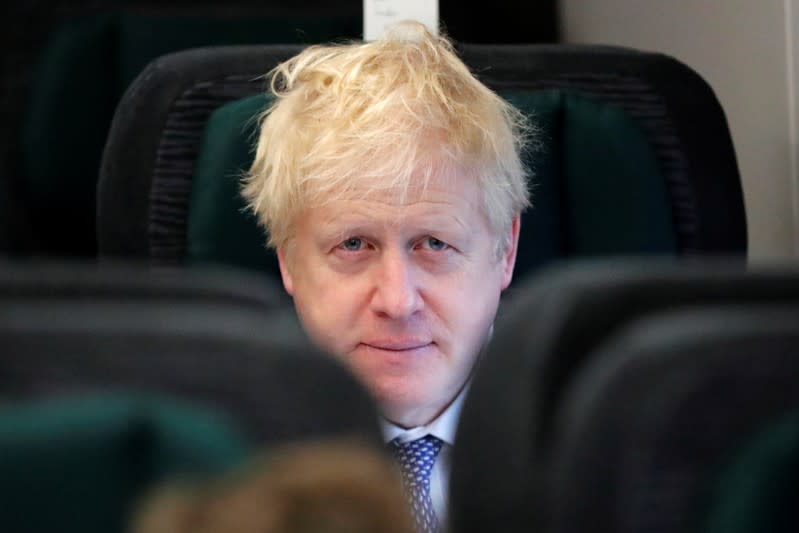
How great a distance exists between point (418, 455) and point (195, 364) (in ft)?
2.47

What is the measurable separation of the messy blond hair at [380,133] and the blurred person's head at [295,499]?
761mm

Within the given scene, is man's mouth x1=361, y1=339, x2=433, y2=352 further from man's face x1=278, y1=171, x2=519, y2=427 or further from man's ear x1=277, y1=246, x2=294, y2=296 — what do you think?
man's ear x1=277, y1=246, x2=294, y2=296

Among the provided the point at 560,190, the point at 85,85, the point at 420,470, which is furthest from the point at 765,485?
the point at 85,85

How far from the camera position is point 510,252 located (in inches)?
60.2

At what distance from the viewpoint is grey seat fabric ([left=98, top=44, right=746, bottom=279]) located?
160 cm

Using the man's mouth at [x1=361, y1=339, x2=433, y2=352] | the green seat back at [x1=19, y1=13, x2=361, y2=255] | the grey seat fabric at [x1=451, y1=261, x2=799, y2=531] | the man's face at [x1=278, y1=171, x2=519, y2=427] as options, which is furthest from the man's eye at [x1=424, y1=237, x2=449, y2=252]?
the green seat back at [x1=19, y1=13, x2=361, y2=255]

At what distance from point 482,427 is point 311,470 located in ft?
0.39

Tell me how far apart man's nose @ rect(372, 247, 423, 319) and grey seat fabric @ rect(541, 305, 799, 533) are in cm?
70

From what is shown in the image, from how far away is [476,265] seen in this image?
144 cm

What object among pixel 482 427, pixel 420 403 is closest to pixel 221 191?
pixel 420 403

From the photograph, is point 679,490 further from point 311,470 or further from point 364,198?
point 364,198

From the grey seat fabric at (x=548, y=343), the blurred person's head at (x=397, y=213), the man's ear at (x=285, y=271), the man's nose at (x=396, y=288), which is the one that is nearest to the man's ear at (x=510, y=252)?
the blurred person's head at (x=397, y=213)

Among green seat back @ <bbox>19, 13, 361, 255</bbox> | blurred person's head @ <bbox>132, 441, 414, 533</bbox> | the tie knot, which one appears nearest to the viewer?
blurred person's head @ <bbox>132, 441, 414, 533</bbox>

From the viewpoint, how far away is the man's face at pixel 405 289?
1.39 metres
